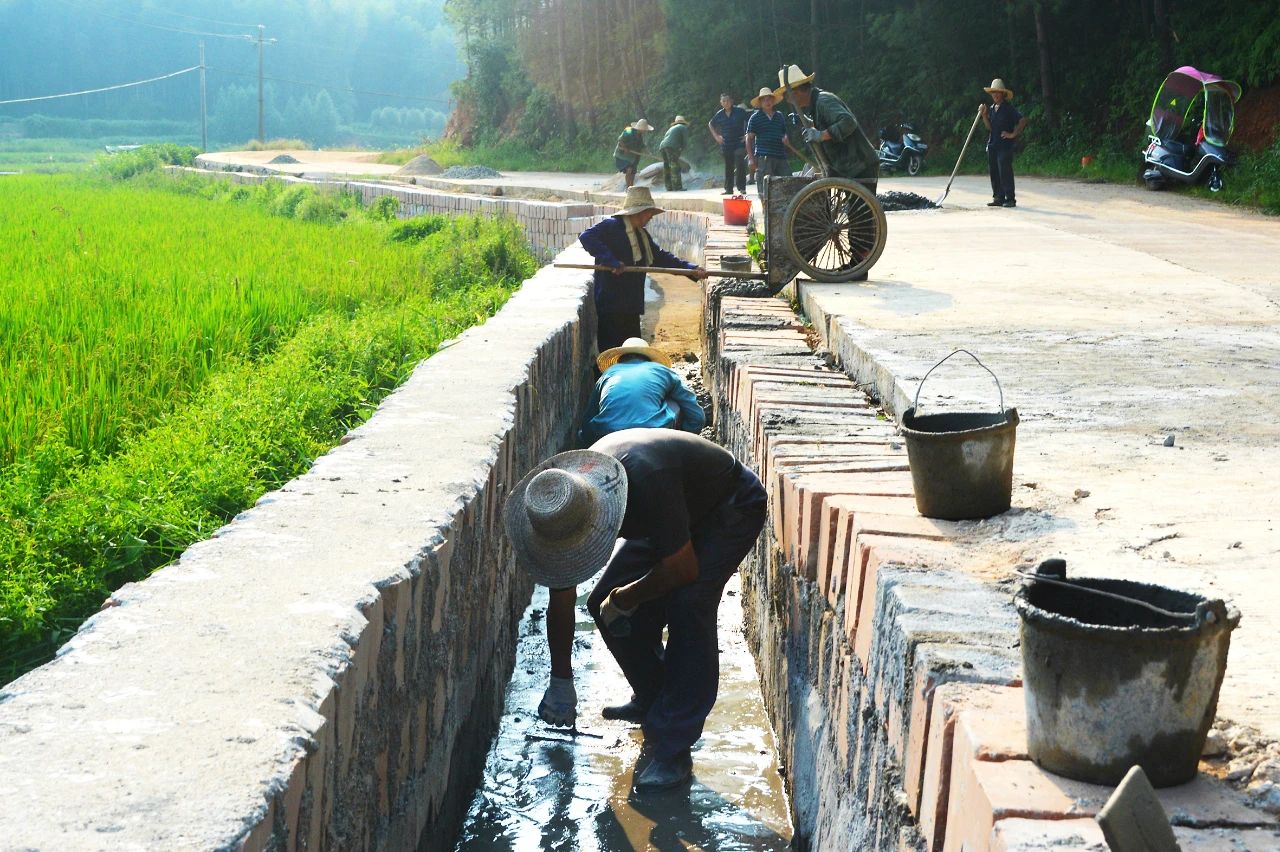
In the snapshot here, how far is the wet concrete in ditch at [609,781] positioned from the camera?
3.83 m

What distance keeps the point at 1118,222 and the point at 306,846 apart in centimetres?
1080

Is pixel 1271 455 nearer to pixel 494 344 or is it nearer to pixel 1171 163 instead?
pixel 494 344

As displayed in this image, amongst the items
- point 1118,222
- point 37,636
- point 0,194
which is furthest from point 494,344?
point 0,194

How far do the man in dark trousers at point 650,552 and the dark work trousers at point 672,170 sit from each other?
16419 millimetres

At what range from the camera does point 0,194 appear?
20.1 meters

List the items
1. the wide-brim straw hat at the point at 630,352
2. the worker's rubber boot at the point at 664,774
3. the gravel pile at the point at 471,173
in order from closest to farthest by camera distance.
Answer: the worker's rubber boot at the point at 664,774 < the wide-brim straw hat at the point at 630,352 < the gravel pile at the point at 471,173

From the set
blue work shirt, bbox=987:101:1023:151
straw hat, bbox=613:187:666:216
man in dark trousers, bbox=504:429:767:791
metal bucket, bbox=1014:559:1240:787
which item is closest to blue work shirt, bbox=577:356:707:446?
man in dark trousers, bbox=504:429:767:791

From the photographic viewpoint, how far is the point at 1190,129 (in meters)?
16.6

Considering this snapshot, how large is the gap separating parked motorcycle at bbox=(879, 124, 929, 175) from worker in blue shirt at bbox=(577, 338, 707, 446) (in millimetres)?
17701

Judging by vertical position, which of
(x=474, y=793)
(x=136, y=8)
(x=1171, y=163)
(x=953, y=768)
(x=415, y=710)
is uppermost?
(x=136, y=8)

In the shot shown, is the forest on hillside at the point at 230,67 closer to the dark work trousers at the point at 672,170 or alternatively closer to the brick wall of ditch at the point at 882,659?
the dark work trousers at the point at 672,170

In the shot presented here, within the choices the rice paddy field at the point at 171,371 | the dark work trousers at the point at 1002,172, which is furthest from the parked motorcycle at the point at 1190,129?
the rice paddy field at the point at 171,371

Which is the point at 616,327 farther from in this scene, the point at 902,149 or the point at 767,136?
the point at 902,149

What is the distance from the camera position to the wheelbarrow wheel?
24.1ft
